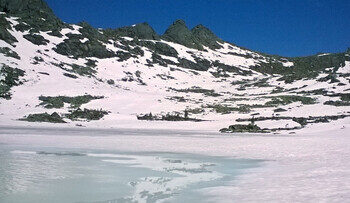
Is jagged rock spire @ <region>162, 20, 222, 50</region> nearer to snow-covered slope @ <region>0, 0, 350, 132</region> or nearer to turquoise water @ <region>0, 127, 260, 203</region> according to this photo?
snow-covered slope @ <region>0, 0, 350, 132</region>

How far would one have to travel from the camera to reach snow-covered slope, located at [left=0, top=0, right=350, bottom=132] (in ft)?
140

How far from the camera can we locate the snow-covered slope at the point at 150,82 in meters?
Result: 42.7

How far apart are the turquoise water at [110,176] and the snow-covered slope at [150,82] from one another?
69.4 ft

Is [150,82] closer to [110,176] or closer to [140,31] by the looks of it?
[140,31]

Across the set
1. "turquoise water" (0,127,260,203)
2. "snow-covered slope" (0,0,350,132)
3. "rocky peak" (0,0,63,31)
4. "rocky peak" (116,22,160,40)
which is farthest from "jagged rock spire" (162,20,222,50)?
"turquoise water" (0,127,260,203)

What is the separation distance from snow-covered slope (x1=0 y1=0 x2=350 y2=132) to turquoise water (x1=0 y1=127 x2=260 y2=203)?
21.2 m

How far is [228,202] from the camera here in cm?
688

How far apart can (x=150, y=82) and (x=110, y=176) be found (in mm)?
89976

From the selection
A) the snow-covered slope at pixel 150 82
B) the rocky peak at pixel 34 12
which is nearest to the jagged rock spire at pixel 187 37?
the snow-covered slope at pixel 150 82

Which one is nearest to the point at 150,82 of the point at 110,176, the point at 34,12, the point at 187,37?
the point at 34,12

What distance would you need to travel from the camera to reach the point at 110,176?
995 cm

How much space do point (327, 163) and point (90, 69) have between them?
8672 centimetres

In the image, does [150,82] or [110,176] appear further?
[150,82]

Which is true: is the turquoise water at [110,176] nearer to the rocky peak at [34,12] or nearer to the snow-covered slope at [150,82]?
the snow-covered slope at [150,82]
